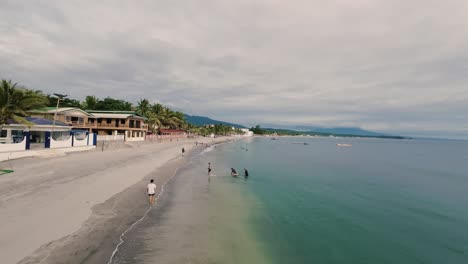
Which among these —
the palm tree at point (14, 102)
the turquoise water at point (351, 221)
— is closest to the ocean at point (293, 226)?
the turquoise water at point (351, 221)

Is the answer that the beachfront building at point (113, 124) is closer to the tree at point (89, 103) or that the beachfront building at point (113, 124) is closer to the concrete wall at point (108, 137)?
the concrete wall at point (108, 137)

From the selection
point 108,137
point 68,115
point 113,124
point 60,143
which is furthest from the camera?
point 113,124

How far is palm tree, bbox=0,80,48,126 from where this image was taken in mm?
30250

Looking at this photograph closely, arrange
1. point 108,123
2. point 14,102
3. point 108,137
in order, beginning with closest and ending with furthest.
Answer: point 14,102 → point 108,137 → point 108,123

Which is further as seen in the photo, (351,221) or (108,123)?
Result: (108,123)

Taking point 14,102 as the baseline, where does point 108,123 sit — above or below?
below

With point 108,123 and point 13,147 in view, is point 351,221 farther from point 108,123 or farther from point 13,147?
point 108,123

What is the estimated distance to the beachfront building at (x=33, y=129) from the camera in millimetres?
33547

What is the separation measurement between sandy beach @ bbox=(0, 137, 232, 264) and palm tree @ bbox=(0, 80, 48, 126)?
7.03m

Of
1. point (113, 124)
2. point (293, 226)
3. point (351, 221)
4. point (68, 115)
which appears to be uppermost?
point (68, 115)

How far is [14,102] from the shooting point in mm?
32094

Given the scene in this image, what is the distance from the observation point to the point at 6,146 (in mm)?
26547

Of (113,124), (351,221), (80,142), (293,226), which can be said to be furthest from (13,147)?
(113,124)

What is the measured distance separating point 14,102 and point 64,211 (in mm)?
26169
